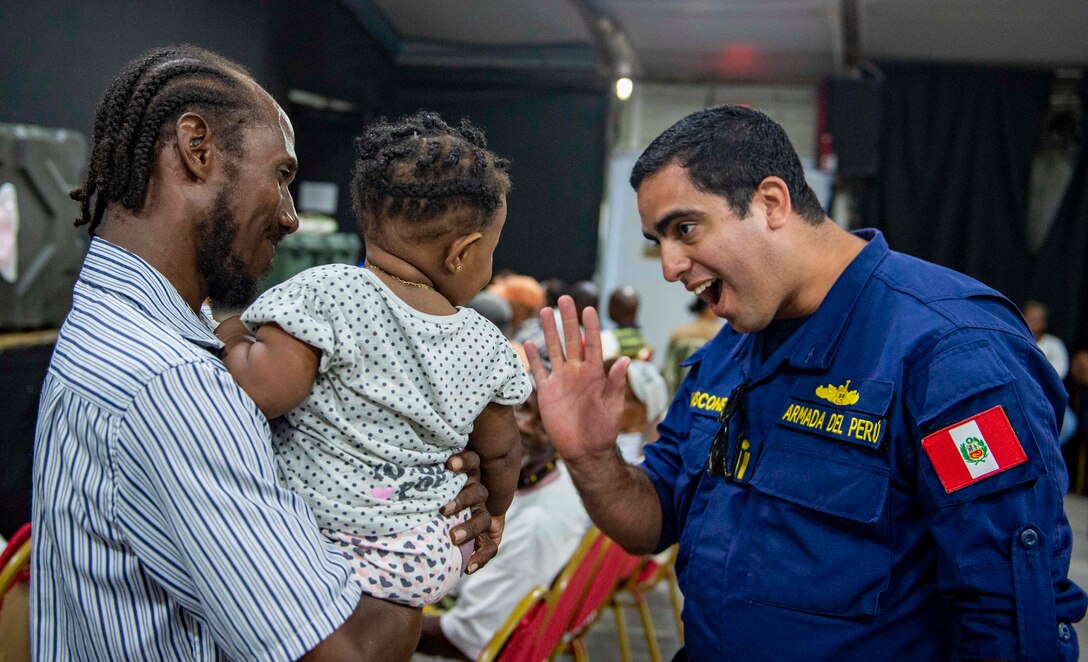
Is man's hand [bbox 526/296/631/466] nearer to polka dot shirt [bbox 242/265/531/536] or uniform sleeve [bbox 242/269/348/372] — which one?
polka dot shirt [bbox 242/265/531/536]

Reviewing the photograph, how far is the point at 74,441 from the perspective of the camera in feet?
3.36

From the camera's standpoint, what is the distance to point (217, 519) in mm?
982

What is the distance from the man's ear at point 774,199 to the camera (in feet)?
5.45

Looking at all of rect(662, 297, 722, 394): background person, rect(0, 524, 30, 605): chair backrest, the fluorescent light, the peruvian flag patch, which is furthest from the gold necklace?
the fluorescent light

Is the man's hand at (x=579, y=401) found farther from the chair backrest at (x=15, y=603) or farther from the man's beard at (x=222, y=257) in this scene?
the chair backrest at (x=15, y=603)

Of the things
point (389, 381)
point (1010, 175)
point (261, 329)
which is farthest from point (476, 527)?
point (1010, 175)

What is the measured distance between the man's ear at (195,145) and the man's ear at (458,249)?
346 millimetres

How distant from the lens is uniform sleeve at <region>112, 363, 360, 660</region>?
980 mm

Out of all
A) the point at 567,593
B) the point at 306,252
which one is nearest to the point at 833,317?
the point at 567,593

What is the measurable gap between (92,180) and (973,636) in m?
1.38

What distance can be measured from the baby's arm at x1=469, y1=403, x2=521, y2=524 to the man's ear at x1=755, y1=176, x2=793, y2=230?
24.0 inches

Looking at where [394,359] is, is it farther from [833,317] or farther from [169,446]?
[833,317]

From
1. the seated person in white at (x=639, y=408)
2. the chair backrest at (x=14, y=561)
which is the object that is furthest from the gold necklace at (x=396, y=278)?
the seated person in white at (x=639, y=408)

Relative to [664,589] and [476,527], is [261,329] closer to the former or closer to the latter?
[476,527]
